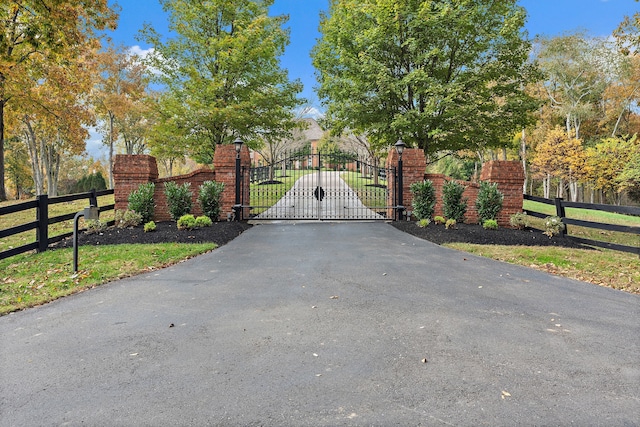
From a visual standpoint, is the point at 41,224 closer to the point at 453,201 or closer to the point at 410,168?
the point at 410,168

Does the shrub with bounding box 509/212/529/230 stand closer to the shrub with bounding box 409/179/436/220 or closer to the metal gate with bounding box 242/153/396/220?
the shrub with bounding box 409/179/436/220

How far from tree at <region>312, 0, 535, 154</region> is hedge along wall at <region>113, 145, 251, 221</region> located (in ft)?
16.3

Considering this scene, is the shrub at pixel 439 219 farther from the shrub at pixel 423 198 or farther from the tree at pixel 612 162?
the tree at pixel 612 162

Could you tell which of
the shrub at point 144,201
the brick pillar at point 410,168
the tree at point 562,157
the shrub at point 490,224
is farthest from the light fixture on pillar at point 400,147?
the tree at point 562,157

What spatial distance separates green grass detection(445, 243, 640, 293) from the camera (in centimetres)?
595

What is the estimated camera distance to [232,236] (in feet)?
30.6

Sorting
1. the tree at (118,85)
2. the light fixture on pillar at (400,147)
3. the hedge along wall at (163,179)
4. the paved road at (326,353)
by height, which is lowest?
the paved road at (326,353)

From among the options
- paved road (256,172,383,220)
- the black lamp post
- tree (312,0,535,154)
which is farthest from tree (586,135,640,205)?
the black lamp post

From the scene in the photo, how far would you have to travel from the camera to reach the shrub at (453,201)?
10.6 metres

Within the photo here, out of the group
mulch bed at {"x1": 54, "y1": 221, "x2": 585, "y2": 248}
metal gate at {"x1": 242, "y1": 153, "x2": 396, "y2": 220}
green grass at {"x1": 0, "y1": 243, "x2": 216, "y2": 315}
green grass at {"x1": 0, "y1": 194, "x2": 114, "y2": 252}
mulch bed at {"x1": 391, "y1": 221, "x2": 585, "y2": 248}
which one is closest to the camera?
green grass at {"x1": 0, "y1": 243, "x2": 216, "y2": 315}

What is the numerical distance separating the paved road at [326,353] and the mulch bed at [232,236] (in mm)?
2930

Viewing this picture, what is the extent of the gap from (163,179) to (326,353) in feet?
30.0

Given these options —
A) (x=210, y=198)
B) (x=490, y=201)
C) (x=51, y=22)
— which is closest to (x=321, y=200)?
(x=210, y=198)

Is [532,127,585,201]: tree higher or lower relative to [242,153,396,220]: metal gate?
higher
